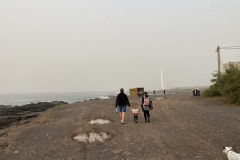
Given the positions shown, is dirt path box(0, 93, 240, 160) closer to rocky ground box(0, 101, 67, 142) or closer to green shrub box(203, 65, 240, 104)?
rocky ground box(0, 101, 67, 142)

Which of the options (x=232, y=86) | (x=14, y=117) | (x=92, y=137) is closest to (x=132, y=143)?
(x=92, y=137)

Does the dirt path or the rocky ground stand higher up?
the dirt path

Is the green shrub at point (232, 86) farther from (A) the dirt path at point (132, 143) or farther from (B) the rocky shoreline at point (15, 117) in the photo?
(B) the rocky shoreline at point (15, 117)

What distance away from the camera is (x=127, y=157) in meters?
6.28

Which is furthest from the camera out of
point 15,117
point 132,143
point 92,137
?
point 15,117

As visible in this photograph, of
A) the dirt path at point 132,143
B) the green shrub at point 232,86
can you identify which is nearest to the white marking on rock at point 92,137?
the dirt path at point 132,143

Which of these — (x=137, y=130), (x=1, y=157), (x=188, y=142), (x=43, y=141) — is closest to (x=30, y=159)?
(x=1, y=157)

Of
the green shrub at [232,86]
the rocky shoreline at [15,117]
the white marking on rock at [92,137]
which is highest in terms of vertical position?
the green shrub at [232,86]

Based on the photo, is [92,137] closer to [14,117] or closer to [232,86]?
[14,117]

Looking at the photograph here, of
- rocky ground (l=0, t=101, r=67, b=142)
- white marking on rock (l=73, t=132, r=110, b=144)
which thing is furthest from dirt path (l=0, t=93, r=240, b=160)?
rocky ground (l=0, t=101, r=67, b=142)

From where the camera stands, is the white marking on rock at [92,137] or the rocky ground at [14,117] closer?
the white marking on rock at [92,137]

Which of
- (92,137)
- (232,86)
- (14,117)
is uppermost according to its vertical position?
(232,86)

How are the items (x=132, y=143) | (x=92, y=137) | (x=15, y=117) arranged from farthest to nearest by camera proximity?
(x=15, y=117), (x=92, y=137), (x=132, y=143)

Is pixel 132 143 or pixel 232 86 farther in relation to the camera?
pixel 232 86
